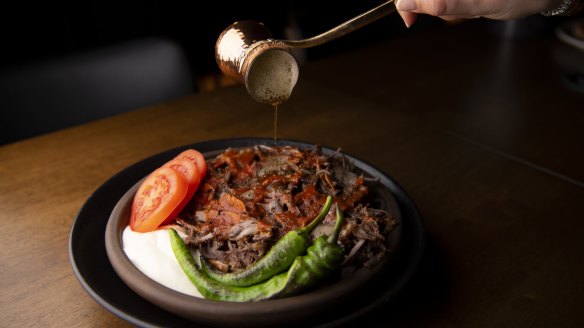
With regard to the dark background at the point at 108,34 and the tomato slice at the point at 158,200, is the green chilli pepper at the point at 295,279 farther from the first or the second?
the dark background at the point at 108,34

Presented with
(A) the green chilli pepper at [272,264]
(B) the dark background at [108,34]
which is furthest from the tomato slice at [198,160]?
(B) the dark background at [108,34]

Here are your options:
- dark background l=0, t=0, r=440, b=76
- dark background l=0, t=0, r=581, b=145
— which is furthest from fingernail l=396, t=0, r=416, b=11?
dark background l=0, t=0, r=440, b=76

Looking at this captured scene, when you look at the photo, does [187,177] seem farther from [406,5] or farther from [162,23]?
[162,23]

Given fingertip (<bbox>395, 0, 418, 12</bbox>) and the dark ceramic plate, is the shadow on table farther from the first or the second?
fingertip (<bbox>395, 0, 418, 12</bbox>)

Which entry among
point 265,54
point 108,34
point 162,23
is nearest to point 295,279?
point 265,54

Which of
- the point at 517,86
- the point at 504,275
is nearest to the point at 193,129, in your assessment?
the point at 504,275

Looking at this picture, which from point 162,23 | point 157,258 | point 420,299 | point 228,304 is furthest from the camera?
point 162,23
